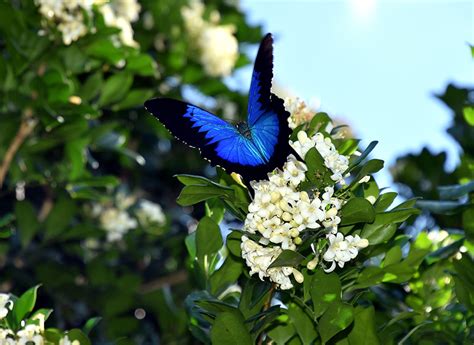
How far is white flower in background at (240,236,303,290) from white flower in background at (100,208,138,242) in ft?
8.62

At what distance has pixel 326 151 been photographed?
198cm

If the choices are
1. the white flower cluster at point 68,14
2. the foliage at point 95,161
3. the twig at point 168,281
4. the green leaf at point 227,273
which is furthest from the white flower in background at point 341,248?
the twig at point 168,281

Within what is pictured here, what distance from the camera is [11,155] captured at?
3.40 metres

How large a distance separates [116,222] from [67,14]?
1637 mm

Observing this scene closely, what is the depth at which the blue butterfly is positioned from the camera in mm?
2004

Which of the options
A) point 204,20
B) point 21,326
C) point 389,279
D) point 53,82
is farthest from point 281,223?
point 204,20

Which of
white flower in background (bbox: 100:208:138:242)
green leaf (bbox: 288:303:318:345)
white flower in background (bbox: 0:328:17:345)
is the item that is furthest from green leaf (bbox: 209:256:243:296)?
white flower in background (bbox: 100:208:138:242)

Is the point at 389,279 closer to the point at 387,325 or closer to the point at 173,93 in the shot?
the point at 387,325

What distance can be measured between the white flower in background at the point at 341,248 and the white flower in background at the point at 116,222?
271cm

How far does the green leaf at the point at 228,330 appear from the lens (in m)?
1.99

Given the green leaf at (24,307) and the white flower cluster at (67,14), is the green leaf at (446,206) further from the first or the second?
the white flower cluster at (67,14)

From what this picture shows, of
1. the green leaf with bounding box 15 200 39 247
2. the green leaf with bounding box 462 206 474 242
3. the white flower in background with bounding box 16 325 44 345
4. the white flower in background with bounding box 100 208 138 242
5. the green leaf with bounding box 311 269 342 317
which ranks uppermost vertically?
the green leaf with bounding box 462 206 474 242

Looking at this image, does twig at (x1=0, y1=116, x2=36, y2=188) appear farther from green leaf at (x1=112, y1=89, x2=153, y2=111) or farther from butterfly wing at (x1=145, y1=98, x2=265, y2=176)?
butterfly wing at (x1=145, y1=98, x2=265, y2=176)

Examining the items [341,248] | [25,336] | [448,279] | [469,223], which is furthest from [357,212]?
[25,336]
